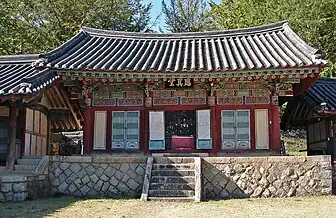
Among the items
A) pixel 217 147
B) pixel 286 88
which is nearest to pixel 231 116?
pixel 217 147

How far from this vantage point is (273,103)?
1320cm

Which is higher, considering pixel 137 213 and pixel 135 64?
pixel 135 64

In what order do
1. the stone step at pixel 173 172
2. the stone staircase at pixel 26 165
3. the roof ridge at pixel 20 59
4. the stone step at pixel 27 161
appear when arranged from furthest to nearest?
the roof ridge at pixel 20 59
the stone step at pixel 27 161
the stone staircase at pixel 26 165
the stone step at pixel 173 172

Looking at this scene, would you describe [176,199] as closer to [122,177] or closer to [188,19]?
[122,177]

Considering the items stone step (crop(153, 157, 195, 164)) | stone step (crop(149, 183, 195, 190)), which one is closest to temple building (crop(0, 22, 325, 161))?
stone step (crop(153, 157, 195, 164))

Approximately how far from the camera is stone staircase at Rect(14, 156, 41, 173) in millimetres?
11551

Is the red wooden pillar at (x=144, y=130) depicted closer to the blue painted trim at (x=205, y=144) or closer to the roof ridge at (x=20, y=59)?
the blue painted trim at (x=205, y=144)

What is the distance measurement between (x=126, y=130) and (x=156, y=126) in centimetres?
104

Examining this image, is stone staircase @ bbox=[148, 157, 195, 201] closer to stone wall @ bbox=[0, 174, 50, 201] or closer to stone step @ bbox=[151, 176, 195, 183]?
stone step @ bbox=[151, 176, 195, 183]

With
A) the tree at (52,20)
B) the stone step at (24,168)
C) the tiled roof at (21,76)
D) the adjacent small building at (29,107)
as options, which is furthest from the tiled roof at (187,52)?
the tree at (52,20)

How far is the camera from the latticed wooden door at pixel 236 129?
13.2m

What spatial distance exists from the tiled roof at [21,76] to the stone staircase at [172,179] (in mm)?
4103

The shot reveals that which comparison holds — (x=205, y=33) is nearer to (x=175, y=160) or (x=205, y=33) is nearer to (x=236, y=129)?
(x=236, y=129)

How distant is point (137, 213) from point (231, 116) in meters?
6.12
